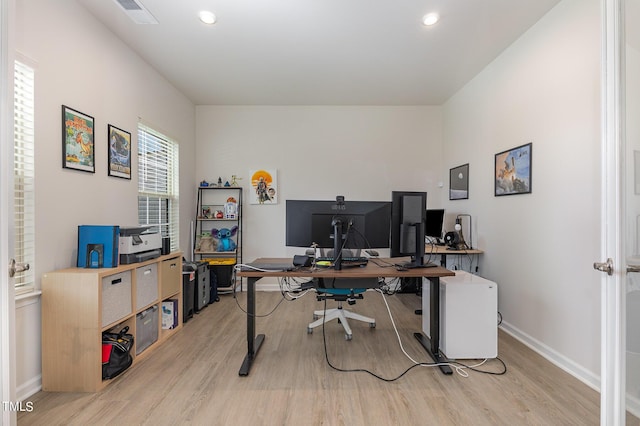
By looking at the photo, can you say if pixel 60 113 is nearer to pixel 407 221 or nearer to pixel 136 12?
pixel 136 12

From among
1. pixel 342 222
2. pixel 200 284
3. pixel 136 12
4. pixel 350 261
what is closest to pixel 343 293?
pixel 350 261

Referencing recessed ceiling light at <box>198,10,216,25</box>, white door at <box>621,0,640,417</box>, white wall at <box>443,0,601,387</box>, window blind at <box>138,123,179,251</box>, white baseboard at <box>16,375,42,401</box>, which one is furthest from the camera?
window blind at <box>138,123,179,251</box>

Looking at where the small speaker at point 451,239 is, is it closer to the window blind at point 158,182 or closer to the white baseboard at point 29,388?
the window blind at point 158,182

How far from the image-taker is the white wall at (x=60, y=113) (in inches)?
73.7

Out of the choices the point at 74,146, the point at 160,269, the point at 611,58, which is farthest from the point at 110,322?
the point at 611,58

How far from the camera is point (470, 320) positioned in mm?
2295

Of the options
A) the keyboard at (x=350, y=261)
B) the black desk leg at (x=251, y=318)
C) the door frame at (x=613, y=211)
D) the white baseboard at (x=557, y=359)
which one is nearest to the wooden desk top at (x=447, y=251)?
the white baseboard at (x=557, y=359)

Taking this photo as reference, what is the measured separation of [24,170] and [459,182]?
4.46m

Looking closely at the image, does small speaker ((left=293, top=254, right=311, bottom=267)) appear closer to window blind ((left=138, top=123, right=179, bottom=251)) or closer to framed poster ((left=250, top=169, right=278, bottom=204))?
window blind ((left=138, top=123, right=179, bottom=251))

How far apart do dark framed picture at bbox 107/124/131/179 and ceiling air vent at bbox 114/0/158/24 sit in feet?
3.16

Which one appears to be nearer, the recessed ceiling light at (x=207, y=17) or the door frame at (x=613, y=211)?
the door frame at (x=613, y=211)

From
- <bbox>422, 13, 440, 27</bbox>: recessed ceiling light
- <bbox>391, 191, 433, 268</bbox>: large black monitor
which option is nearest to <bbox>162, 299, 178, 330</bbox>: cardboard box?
<bbox>391, 191, 433, 268</bbox>: large black monitor

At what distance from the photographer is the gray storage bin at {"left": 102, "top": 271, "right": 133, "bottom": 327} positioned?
1.99 meters

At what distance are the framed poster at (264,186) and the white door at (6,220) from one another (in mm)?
3139
